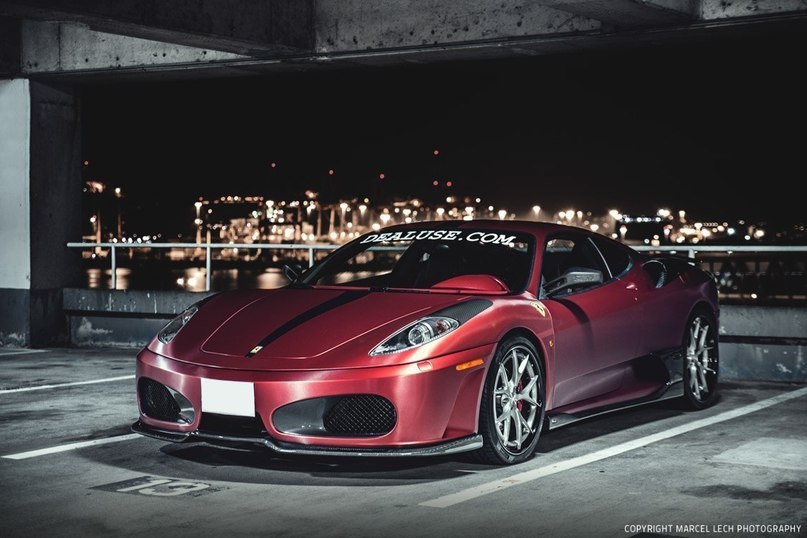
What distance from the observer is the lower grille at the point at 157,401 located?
6.37m

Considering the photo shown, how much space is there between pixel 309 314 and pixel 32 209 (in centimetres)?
910

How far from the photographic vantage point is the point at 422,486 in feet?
19.7

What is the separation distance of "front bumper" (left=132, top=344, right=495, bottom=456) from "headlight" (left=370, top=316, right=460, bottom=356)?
138 mm

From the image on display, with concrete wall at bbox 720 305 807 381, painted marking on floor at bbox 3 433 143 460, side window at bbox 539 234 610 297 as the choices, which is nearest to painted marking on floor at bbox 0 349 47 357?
painted marking on floor at bbox 3 433 143 460

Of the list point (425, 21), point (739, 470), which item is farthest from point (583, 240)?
point (425, 21)

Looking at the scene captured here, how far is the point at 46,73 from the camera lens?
14406mm

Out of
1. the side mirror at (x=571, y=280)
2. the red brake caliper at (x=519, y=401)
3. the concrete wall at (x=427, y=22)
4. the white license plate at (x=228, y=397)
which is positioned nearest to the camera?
the white license plate at (x=228, y=397)

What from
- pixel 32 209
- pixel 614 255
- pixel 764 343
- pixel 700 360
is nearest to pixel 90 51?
pixel 32 209

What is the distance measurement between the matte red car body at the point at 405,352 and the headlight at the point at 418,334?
1.5 inches

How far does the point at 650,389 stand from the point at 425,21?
5.49 m

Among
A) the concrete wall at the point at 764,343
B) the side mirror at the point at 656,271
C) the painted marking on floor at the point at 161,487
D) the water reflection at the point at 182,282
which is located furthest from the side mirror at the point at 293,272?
the water reflection at the point at 182,282

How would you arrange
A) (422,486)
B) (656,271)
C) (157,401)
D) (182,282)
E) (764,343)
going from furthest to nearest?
(182,282)
(764,343)
(656,271)
(157,401)
(422,486)

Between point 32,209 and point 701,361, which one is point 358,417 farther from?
point 32,209

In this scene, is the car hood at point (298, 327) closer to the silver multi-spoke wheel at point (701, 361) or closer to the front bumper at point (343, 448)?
the front bumper at point (343, 448)
